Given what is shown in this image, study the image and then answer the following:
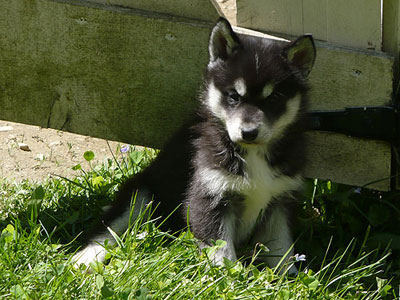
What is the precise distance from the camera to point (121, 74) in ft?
14.4

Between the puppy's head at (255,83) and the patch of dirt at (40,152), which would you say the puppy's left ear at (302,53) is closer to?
the puppy's head at (255,83)

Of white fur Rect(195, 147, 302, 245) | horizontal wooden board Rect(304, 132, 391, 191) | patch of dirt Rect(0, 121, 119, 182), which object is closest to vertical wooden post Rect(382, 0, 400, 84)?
horizontal wooden board Rect(304, 132, 391, 191)

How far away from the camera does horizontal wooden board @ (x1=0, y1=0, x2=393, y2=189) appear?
13.9ft

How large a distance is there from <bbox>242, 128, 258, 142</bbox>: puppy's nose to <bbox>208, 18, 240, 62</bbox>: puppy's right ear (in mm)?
550

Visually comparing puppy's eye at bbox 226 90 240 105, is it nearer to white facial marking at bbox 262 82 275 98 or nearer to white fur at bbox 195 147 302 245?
white facial marking at bbox 262 82 275 98

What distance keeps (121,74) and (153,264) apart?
4.65 ft

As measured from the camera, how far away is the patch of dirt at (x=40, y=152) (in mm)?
5230

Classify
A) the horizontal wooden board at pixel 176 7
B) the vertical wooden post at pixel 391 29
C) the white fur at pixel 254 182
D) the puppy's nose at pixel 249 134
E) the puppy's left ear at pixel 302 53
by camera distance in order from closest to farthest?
the puppy's nose at pixel 249 134, the puppy's left ear at pixel 302 53, the white fur at pixel 254 182, the vertical wooden post at pixel 391 29, the horizontal wooden board at pixel 176 7

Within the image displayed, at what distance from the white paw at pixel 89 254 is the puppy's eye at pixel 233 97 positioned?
1126 mm

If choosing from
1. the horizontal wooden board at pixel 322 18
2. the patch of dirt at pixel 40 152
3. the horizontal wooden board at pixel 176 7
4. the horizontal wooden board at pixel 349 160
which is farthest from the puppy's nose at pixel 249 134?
the patch of dirt at pixel 40 152

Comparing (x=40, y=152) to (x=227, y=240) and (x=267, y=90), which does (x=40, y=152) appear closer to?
(x=227, y=240)

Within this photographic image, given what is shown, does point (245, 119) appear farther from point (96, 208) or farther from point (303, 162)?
point (96, 208)

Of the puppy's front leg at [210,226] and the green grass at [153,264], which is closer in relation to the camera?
the green grass at [153,264]

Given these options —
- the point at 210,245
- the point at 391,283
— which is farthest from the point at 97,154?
the point at 391,283
